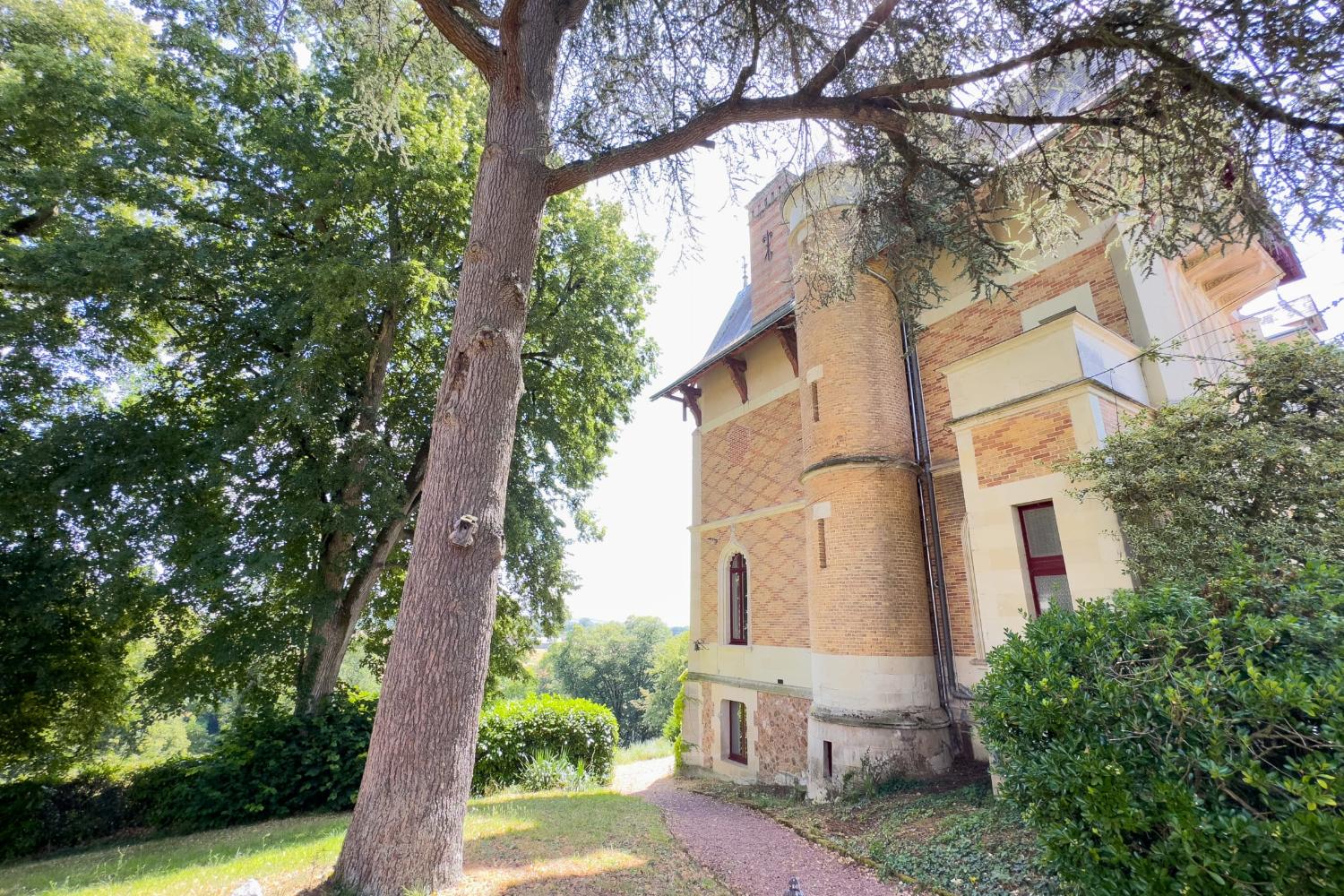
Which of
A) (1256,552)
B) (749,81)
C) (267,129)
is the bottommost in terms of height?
(1256,552)

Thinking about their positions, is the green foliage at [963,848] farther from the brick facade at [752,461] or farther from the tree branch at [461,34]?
the tree branch at [461,34]

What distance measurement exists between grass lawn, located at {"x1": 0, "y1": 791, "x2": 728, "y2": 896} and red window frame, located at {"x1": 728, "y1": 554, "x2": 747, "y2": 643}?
6486 mm

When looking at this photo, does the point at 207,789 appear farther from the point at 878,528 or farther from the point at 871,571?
the point at 878,528

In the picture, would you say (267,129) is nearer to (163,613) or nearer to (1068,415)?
(163,613)

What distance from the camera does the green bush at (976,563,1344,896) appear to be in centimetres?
237

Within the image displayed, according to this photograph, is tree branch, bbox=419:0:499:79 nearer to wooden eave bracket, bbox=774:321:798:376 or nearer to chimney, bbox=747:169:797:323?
wooden eave bracket, bbox=774:321:798:376

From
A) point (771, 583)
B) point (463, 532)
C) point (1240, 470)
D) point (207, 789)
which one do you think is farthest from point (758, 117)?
point (207, 789)

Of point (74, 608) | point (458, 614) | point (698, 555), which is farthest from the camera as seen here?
point (698, 555)

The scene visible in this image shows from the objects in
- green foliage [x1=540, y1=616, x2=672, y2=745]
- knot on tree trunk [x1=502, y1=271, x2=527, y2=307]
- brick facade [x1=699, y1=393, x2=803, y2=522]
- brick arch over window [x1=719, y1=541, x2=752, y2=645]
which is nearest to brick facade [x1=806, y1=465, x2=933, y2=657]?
brick facade [x1=699, y1=393, x2=803, y2=522]

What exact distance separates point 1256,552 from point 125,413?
654 inches

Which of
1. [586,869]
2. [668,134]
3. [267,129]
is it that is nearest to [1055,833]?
[586,869]

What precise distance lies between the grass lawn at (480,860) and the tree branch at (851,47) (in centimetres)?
689

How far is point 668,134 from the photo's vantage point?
570 centimetres

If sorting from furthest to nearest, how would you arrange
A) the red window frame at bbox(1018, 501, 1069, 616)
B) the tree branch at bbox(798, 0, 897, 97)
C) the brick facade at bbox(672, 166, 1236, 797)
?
the brick facade at bbox(672, 166, 1236, 797), the red window frame at bbox(1018, 501, 1069, 616), the tree branch at bbox(798, 0, 897, 97)
